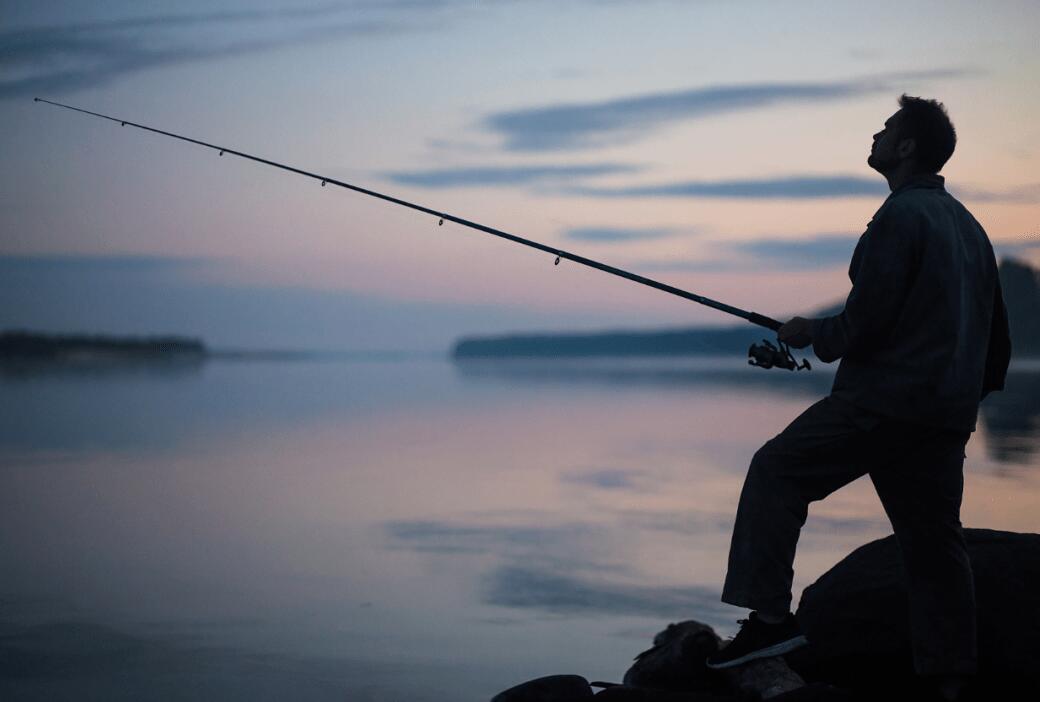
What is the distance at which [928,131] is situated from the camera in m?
4.23

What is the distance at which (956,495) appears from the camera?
13.7 ft

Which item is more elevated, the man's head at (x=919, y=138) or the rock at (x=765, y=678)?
the man's head at (x=919, y=138)

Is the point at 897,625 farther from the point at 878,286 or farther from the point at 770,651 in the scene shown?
the point at 878,286

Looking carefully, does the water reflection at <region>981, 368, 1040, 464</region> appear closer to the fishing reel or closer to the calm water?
the calm water

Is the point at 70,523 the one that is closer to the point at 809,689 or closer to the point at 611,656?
the point at 611,656

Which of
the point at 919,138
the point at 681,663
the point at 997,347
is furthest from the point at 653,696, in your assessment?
the point at 919,138

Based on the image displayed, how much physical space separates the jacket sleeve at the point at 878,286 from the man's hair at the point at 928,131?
0.29 metres

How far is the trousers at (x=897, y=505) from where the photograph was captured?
4152 millimetres

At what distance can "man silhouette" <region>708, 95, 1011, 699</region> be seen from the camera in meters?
4.06

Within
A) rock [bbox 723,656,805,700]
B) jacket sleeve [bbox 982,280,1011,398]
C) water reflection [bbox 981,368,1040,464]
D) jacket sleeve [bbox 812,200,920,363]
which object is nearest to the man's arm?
jacket sleeve [bbox 812,200,920,363]

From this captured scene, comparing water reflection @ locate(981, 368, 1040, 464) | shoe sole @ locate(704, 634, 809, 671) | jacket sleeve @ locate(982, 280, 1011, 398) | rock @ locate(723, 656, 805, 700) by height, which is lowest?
rock @ locate(723, 656, 805, 700)

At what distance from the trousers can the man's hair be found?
2.99ft

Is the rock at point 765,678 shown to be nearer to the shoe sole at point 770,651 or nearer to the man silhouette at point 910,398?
the shoe sole at point 770,651

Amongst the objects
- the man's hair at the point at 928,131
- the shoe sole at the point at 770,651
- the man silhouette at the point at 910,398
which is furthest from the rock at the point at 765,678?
the man's hair at the point at 928,131
